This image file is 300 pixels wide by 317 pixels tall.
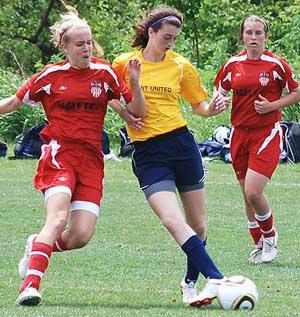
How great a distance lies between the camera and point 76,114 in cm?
766

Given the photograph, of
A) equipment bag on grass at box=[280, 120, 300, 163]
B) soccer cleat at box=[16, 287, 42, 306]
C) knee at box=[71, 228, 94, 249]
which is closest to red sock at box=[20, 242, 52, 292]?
soccer cleat at box=[16, 287, 42, 306]

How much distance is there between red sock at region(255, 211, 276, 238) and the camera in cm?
978

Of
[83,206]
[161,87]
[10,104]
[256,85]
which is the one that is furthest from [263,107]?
[10,104]

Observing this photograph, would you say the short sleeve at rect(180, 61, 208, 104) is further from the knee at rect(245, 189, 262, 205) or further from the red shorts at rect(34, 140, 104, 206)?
the knee at rect(245, 189, 262, 205)

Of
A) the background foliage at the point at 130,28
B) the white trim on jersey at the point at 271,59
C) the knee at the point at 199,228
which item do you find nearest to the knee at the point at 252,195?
the white trim on jersey at the point at 271,59

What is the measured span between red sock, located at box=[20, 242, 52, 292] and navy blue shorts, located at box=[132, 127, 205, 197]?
0.79 m

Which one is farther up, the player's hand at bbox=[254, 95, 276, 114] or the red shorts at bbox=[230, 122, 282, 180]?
the player's hand at bbox=[254, 95, 276, 114]

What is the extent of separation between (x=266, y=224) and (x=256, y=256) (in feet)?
0.92

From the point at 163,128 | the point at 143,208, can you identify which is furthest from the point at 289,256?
the point at 143,208

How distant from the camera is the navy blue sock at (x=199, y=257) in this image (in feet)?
24.1

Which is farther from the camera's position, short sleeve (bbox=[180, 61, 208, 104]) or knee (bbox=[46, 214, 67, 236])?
short sleeve (bbox=[180, 61, 208, 104])

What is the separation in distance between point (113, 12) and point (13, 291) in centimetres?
3080

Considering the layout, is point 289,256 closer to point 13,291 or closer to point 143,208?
point 13,291

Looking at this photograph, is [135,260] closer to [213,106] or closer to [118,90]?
[213,106]
